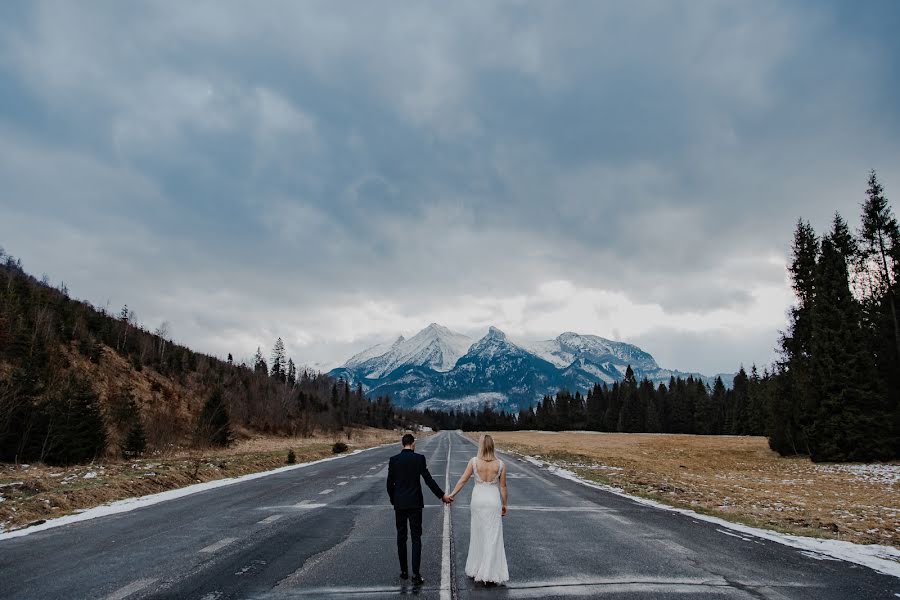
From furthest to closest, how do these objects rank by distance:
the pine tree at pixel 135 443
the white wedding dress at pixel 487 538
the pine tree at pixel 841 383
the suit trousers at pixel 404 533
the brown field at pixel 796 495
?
the pine tree at pixel 135 443, the pine tree at pixel 841 383, the brown field at pixel 796 495, the suit trousers at pixel 404 533, the white wedding dress at pixel 487 538

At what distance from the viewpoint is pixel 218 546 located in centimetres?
897

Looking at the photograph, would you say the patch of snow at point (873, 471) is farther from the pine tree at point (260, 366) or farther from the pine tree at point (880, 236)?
the pine tree at point (260, 366)

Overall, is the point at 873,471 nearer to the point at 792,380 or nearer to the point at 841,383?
the point at 841,383

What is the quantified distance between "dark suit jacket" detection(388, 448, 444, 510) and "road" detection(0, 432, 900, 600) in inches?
38.4

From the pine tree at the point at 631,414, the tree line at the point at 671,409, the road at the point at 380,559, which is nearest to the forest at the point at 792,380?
the road at the point at 380,559

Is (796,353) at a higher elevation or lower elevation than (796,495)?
higher

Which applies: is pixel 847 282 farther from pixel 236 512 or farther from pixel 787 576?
pixel 236 512

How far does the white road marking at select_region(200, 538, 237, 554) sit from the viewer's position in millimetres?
8664

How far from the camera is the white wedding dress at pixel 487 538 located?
6.73 metres

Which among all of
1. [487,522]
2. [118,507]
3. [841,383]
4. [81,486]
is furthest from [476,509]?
[841,383]

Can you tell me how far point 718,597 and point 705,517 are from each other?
7.64 meters

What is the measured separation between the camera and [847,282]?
35.6m

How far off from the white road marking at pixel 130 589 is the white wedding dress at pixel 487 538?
4.13 metres

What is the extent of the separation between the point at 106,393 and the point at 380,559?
2681 inches
